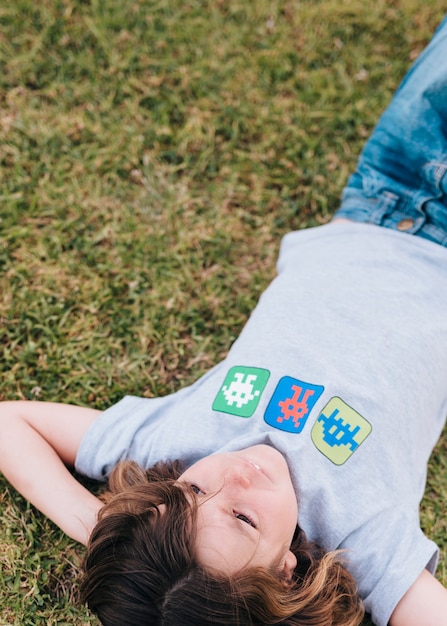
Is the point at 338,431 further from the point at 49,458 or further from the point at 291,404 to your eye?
the point at 49,458

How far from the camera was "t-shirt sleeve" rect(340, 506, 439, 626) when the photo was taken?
6.68 ft

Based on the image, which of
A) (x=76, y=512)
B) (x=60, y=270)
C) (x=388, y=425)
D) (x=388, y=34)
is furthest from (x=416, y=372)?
(x=388, y=34)

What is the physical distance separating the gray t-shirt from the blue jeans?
128 mm

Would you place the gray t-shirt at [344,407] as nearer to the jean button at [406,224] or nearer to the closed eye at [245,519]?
the jean button at [406,224]

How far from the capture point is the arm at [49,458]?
218cm

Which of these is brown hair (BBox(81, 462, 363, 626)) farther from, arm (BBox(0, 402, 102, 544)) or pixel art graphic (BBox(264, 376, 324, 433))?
pixel art graphic (BBox(264, 376, 324, 433))

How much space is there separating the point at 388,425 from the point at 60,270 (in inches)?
60.8

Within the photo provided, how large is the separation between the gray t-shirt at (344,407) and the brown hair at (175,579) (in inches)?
4.1

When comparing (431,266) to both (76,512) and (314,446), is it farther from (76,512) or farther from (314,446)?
(76,512)

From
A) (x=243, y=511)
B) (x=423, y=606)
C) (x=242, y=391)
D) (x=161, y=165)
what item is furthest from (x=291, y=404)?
(x=161, y=165)

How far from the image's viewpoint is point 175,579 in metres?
1.78

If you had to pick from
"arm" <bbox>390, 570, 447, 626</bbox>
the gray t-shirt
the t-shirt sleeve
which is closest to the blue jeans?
the gray t-shirt

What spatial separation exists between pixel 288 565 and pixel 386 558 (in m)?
0.33

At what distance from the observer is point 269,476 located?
1.92 metres
